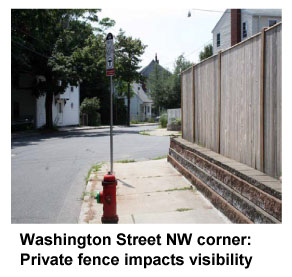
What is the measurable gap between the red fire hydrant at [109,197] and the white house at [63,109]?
3151 cm

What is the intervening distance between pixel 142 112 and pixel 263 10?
141 feet

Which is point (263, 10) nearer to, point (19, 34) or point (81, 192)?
point (19, 34)

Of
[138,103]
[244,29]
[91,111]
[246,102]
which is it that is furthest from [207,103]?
[138,103]

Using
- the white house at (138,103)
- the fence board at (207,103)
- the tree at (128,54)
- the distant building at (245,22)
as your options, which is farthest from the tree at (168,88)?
the fence board at (207,103)

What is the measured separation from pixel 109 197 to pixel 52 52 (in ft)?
93.1

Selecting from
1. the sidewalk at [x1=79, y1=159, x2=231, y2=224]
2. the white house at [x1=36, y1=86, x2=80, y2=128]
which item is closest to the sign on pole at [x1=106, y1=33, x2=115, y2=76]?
the sidewalk at [x1=79, y1=159, x2=231, y2=224]

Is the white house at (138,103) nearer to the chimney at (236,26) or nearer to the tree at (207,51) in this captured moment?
the tree at (207,51)

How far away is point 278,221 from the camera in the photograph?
435cm

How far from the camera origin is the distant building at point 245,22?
29.2 m

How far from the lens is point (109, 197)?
16.9 feet

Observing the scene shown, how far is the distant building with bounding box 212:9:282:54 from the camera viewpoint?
29.2 metres

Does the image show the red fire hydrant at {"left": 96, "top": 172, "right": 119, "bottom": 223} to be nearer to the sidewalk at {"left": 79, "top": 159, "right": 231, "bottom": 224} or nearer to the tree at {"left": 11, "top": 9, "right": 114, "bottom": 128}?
the sidewalk at {"left": 79, "top": 159, "right": 231, "bottom": 224}

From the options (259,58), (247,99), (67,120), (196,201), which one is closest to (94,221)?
(196,201)

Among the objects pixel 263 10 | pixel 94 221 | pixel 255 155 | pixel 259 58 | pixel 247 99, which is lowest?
pixel 94 221
